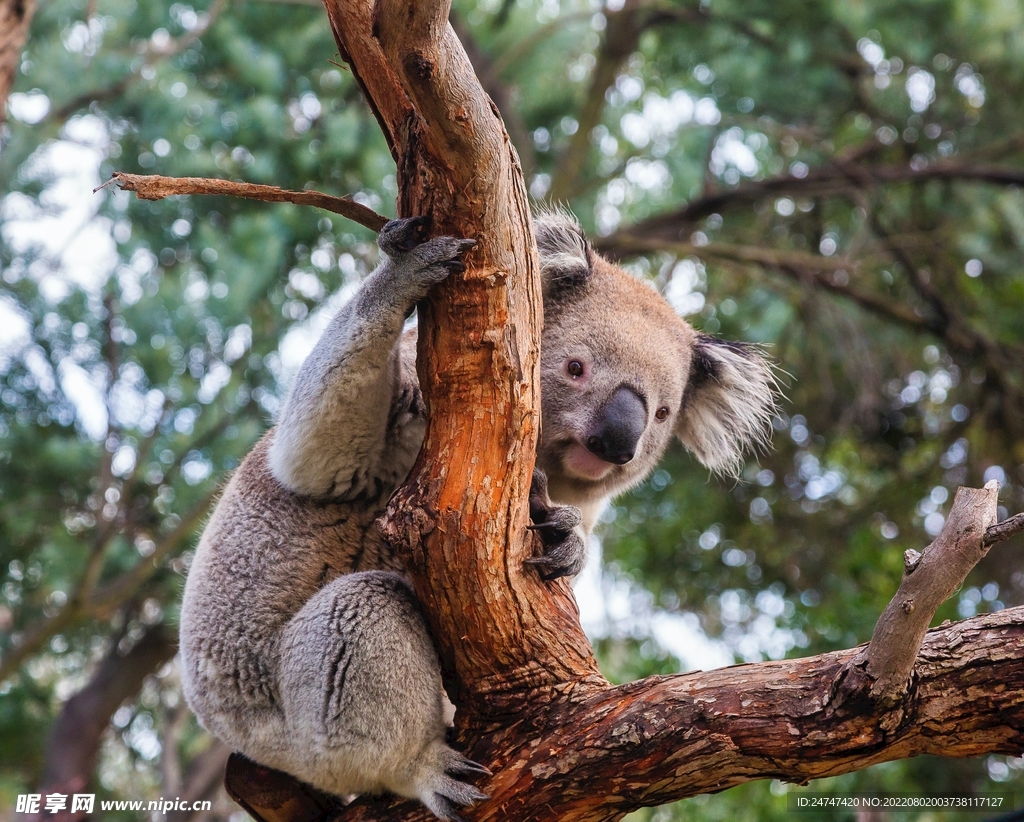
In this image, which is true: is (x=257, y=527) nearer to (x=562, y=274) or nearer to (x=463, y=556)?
(x=463, y=556)

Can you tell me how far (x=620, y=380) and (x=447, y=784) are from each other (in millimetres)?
1391

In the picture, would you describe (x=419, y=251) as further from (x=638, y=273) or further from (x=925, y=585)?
(x=638, y=273)

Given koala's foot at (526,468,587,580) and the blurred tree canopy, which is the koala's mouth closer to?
koala's foot at (526,468,587,580)

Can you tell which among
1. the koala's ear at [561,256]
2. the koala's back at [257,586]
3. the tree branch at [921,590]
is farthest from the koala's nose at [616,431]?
the tree branch at [921,590]

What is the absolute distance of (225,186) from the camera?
2412 millimetres

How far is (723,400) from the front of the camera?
13.1ft

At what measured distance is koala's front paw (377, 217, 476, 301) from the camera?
246 cm

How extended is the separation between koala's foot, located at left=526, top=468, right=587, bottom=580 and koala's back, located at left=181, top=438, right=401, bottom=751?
59 centimetres

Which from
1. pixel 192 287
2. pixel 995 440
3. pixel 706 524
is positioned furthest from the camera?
pixel 706 524

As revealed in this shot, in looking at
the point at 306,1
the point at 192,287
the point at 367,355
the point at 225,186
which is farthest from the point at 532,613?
the point at 306,1

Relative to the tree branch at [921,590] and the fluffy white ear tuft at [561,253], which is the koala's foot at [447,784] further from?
the fluffy white ear tuft at [561,253]

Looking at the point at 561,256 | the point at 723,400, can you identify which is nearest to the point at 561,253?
the point at 561,256

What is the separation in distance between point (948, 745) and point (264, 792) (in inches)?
79.5

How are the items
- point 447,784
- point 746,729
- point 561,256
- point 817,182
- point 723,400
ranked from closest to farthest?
point 746,729, point 447,784, point 561,256, point 723,400, point 817,182
